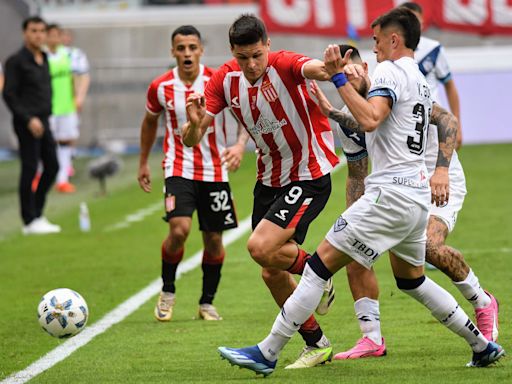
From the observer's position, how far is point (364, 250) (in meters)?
6.60

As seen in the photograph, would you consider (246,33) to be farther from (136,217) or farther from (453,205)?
(136,217)

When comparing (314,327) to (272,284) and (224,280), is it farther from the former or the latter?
(224,280)

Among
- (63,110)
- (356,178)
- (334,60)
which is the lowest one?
(63,110)

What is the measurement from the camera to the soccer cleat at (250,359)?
6648mm

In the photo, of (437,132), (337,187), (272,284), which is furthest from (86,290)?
(337,187)

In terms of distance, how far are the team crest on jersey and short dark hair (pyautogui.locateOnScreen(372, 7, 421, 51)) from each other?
39.3 inches

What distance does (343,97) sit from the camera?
20.5ft

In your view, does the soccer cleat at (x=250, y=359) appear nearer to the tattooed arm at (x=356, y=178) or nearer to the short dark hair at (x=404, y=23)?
the tattooed arm at (x=356, y=178)

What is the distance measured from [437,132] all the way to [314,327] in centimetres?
139

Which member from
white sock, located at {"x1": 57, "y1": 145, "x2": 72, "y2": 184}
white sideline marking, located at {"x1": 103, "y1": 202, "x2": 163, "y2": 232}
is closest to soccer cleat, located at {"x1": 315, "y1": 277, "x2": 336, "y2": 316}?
white sideline marking, located at {"x1": 103, "y1": 202, "x2": 163, "y2": 232}

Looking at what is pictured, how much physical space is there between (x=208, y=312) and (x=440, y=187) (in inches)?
107

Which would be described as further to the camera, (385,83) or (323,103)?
(323,103)

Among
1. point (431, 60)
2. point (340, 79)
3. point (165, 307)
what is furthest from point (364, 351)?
point (431, 60)

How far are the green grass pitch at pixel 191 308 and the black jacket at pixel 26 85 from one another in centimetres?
151
